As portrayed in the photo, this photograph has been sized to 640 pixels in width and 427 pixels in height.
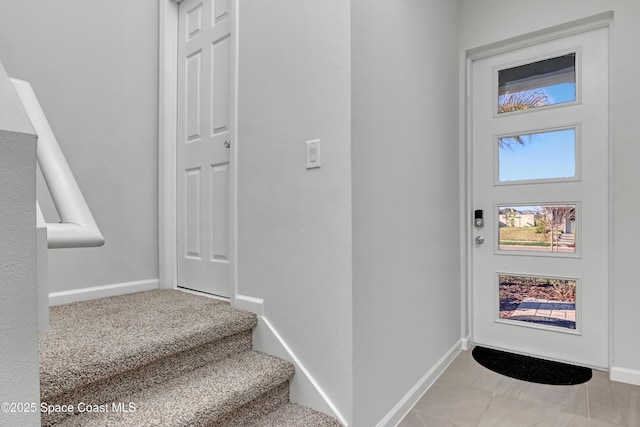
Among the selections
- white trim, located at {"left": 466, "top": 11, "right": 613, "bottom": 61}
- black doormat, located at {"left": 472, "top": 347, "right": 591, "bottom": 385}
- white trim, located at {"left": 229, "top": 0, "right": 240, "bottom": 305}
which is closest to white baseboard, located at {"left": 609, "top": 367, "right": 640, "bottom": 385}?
black doormat, located at {"left": 472, "top": 347, "right": 591, "bottom": 385}

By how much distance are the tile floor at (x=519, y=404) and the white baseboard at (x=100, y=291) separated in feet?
5.62

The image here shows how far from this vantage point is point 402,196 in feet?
5.83

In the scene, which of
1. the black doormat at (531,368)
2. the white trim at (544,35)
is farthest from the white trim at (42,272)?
the white trim at (544,35)

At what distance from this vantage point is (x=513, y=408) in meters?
1.74

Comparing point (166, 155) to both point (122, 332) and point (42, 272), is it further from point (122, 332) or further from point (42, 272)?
point (42, 272)

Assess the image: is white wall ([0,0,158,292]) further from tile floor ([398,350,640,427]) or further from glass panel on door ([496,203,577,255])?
glass panel on door ([496,203,577,255])

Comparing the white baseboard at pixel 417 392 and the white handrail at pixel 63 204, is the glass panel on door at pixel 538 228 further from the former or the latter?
the white handrail at pixel 63 204

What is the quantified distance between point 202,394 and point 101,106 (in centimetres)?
175

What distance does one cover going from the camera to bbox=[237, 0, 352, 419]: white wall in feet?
4.67

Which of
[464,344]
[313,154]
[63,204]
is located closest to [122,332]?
[63,204]

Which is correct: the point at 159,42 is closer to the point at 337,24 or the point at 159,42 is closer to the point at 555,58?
the point at 337,24

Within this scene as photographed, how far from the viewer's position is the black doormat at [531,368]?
2.03 meters

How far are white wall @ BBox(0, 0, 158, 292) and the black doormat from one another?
2271 mm

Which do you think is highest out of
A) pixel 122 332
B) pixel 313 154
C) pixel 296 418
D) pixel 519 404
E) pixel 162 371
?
pixel 313 154
